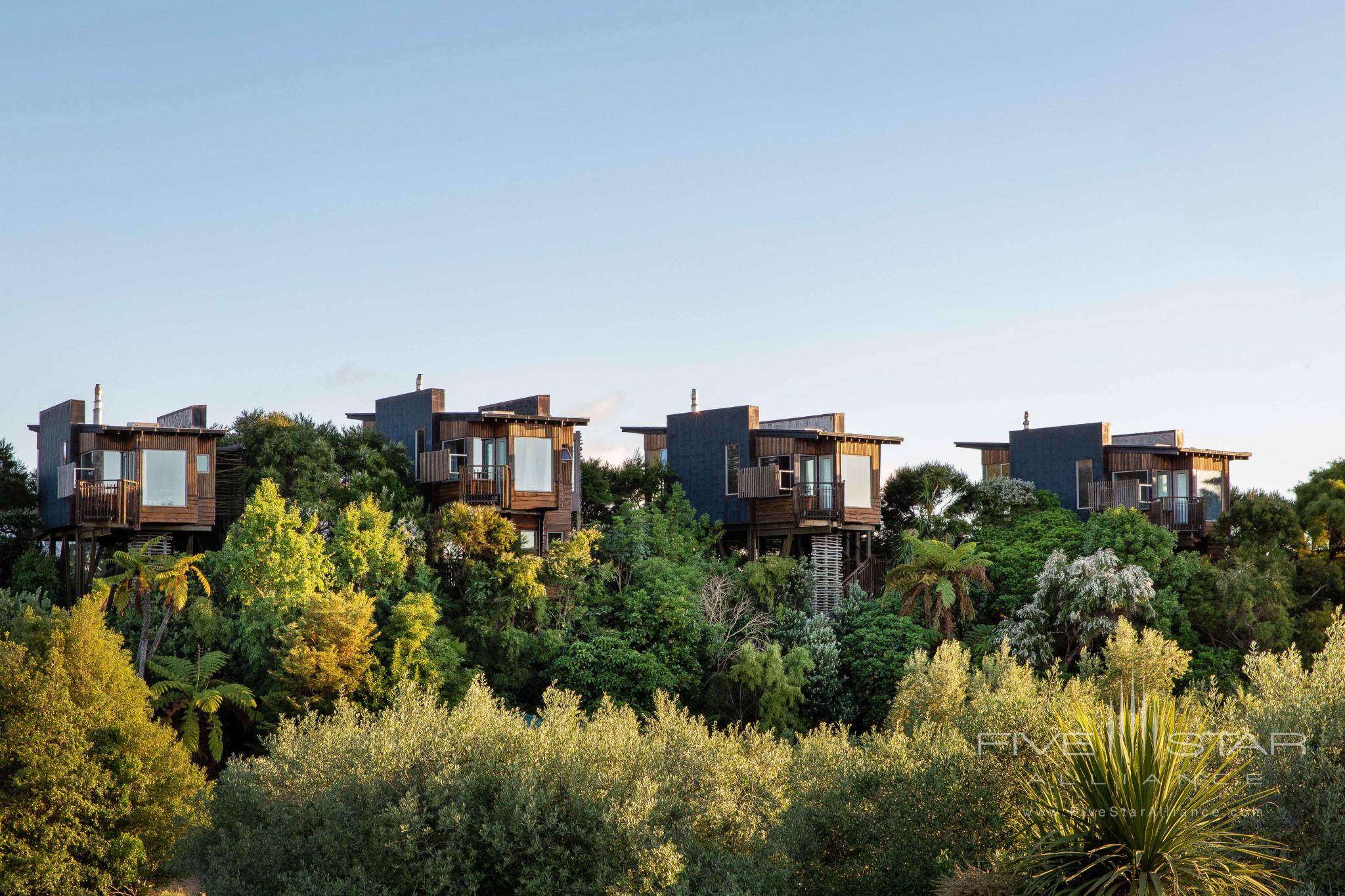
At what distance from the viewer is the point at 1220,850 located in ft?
50.9

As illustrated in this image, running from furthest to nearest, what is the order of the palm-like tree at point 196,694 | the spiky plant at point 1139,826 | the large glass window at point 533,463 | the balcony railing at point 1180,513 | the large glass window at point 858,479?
1. the balcony railing at point 1180,513
2. the large glass window at point 858,479
3. the large glass window at point 533,463
4. the palm-like tree at point 196,694
5. the spiky plant at point 1139,826

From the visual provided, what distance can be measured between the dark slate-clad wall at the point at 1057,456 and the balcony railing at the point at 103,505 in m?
33.0

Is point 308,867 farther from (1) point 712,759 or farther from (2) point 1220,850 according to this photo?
(2) point 1220,850

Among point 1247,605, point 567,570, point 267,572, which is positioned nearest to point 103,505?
point 267,572

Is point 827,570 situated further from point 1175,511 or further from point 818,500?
point 1175,511

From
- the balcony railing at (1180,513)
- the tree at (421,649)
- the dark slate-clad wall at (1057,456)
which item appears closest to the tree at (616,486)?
the tree at (421,649)

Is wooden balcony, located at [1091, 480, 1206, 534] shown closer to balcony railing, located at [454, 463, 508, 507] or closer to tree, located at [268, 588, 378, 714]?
balcony railing, located at [454, 463, 508, 507]

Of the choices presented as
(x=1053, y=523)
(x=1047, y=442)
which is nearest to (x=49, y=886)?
(x=1053, y=523)

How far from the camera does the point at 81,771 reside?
31812 millimetres

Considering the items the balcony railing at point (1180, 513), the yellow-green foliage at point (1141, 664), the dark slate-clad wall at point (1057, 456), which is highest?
the dark slate-clad wall at point (1057, 456)

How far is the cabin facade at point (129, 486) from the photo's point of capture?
40812 mm

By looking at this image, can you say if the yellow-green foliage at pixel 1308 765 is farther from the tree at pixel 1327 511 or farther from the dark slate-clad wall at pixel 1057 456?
the dark slate-clad wall at pixel 1057 456

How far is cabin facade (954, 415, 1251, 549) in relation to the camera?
5212cm

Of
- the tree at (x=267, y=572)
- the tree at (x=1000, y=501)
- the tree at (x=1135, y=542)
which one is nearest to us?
the tree at (x=267, y=572)
